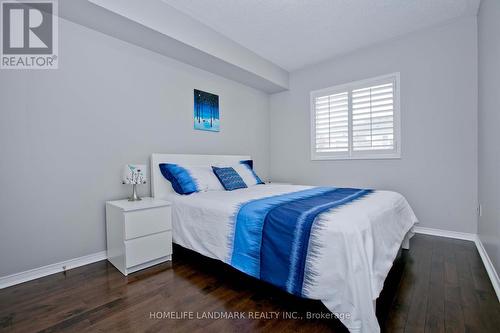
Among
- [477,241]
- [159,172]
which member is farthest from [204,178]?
[477,241]

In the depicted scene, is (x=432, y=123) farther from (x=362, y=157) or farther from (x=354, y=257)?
(x=354, y=257)

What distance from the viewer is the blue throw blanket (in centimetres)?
147

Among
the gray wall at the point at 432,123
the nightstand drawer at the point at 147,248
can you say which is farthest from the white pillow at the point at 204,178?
the gray wall at the point at 432,123

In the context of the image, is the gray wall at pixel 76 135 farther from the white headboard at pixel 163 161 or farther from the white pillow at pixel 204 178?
the white pillow at pixel 204 178

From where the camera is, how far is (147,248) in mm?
2170

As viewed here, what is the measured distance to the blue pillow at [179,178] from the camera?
2621 mm

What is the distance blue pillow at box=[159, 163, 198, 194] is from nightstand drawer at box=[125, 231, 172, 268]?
0.49 metres

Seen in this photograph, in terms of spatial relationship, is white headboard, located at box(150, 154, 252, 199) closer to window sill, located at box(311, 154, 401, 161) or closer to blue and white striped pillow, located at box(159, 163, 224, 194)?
blue and white striped pillow, located at box(159, 163, 224, 194)

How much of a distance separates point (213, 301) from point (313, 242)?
0.82 meters

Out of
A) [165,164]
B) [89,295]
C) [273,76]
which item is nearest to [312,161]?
[273,76]

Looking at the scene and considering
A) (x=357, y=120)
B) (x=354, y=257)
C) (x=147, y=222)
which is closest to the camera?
(x=354, y=257)

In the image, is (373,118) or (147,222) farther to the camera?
(373,118)

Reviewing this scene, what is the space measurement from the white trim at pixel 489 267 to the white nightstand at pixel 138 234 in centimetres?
260

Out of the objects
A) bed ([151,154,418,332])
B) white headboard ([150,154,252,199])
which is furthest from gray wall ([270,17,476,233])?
white headboard ([150,154,252,199])
